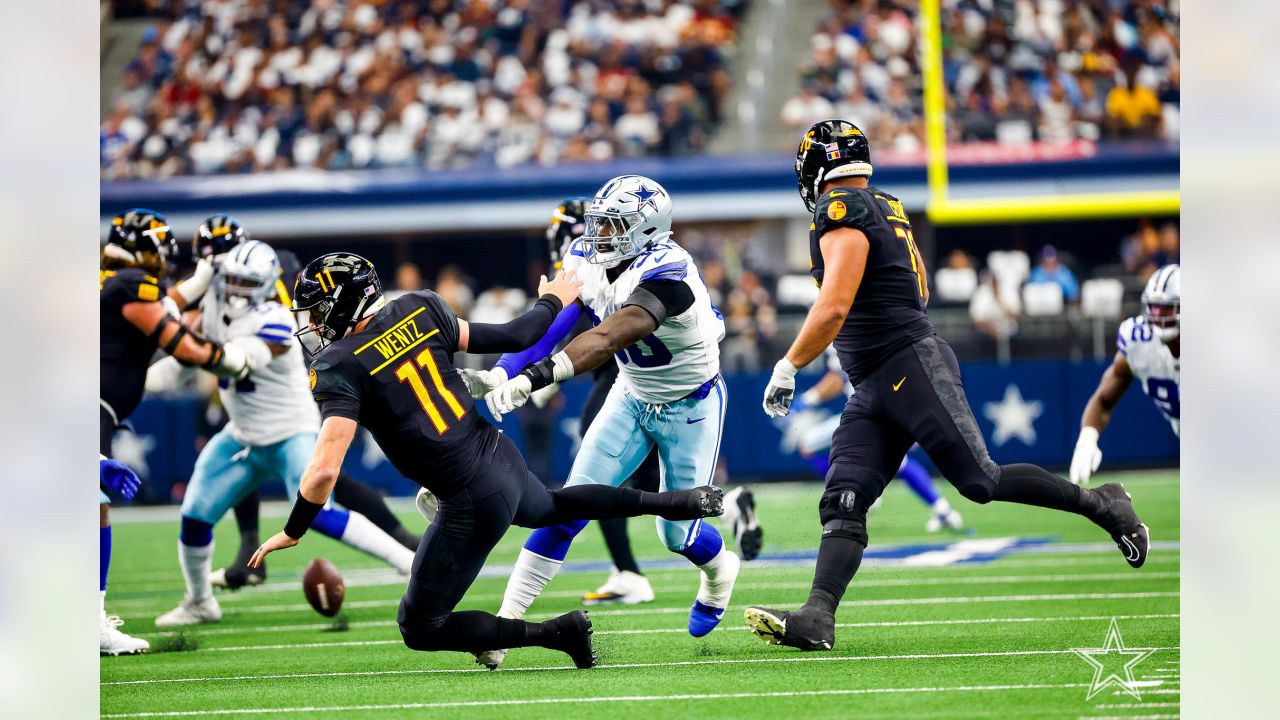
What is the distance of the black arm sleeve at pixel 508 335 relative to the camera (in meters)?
5.03

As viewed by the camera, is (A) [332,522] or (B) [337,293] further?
(A) [332,522]

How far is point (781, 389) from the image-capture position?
5.14m

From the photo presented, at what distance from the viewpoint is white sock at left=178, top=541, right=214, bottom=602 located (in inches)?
272

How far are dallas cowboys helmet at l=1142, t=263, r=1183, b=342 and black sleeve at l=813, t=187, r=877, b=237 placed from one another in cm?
214

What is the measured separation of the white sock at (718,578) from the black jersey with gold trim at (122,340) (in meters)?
2.89

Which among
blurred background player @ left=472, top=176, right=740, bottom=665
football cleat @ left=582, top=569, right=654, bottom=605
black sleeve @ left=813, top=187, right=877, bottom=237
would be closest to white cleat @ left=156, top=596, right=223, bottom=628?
football cleat @ left=582, top=569, right=654, bottom=605

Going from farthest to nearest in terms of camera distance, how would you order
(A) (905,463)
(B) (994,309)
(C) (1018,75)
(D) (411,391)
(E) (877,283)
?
(C) (1018,75), (B) (994,309), (A) (905,463), (E) (877,283), (D) (411,391)

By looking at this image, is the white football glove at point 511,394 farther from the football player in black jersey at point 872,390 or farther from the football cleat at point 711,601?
the football cleat at point 711,601

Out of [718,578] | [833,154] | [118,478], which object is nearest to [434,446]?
[718,578]

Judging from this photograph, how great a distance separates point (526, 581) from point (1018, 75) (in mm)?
14089

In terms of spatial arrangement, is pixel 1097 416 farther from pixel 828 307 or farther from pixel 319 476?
pixel 319 476

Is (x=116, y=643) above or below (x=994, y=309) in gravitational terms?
below
